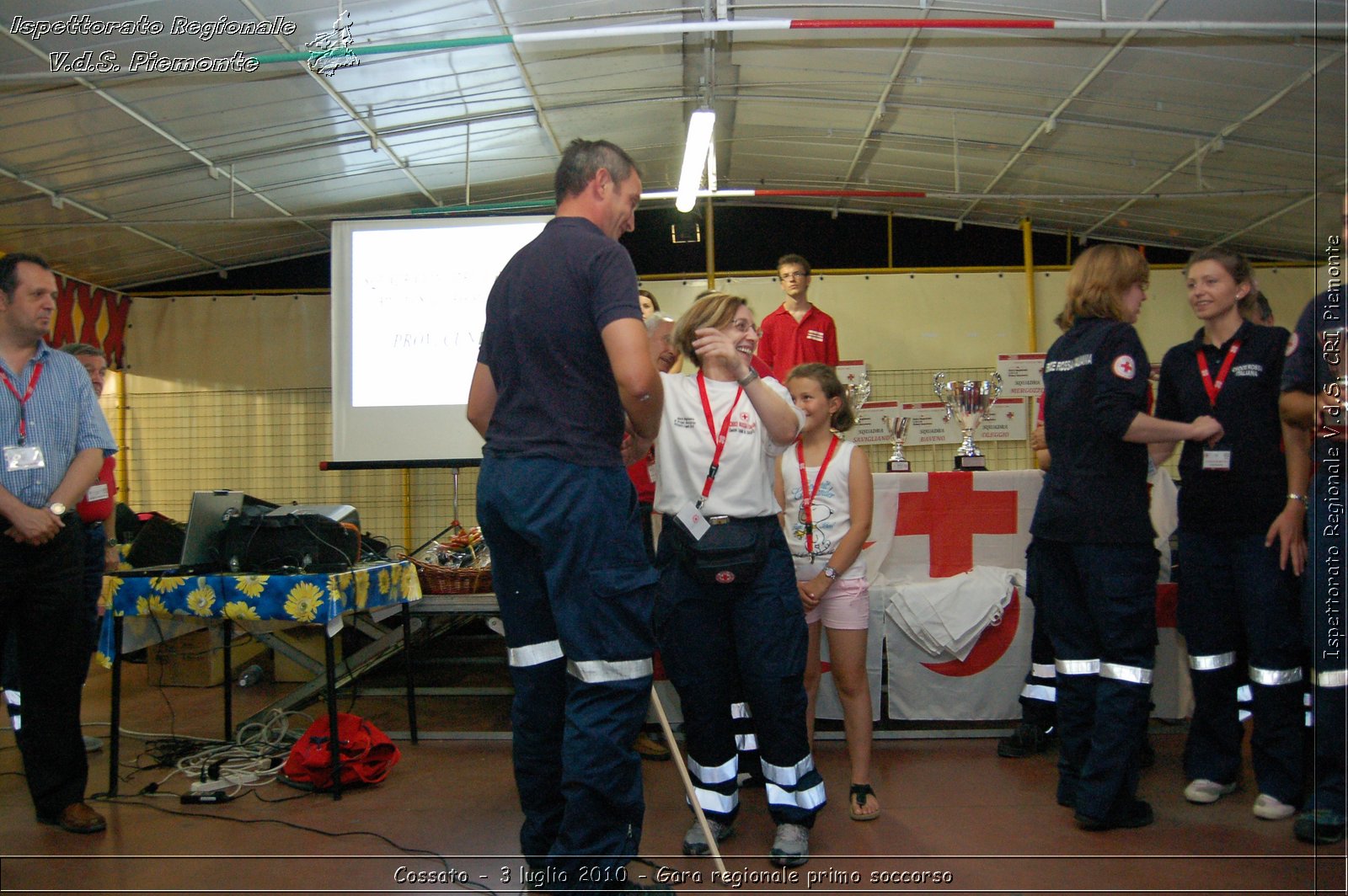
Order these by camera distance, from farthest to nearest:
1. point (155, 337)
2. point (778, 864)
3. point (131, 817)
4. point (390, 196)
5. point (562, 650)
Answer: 1. point (155, 337)
2. point (390, 196)
3. point (131, 817)
4. point (778, 864)
5. point (562, 650)

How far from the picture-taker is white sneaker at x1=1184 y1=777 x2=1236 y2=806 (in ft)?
9.29

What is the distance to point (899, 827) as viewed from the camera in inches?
107

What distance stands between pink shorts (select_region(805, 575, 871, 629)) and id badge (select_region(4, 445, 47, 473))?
237cm

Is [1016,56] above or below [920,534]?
above

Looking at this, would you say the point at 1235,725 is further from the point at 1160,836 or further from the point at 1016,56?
the point at 1016,56

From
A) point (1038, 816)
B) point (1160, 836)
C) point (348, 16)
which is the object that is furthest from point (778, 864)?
point (348, 16)

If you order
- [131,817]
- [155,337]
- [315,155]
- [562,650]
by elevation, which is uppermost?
[315,155]

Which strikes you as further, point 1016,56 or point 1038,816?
point 1016,56

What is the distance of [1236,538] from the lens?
105 inches

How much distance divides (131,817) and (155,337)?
785cm

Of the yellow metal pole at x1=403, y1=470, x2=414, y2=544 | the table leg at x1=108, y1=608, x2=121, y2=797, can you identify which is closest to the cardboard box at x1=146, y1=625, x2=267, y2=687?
the table leg at x1=108, y1=608, x2=121, y2=797

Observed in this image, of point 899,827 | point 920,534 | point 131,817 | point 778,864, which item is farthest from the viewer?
point 920,534

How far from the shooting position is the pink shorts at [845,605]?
297cm

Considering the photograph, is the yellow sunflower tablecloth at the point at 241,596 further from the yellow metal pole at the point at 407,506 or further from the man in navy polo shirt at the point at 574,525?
the yellow metal pole at the point at 407,506
